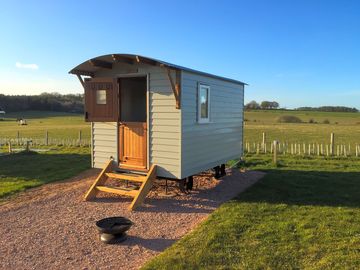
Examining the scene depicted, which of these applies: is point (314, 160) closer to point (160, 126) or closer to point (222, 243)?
point (160, 126)

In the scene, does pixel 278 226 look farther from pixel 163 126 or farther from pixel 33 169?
pixel 33 169

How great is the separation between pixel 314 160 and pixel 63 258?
11885mm

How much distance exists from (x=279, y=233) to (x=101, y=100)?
521 cm

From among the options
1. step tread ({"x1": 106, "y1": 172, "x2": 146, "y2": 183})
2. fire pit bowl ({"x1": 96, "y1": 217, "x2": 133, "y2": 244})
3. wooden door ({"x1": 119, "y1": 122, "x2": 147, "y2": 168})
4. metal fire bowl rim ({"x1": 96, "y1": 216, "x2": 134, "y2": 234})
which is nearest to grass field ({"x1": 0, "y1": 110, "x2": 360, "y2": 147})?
wooden door ({"x1": 119, "y1": 122, "x2": 147, "y2": 168})

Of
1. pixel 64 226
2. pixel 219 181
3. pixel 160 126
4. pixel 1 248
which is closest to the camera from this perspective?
pixel 1 248

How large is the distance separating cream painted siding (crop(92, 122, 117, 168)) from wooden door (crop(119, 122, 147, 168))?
222mm

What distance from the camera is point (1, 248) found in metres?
5.19

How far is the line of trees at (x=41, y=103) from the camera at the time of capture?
85.5 m

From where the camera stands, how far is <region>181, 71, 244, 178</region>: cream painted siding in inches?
310

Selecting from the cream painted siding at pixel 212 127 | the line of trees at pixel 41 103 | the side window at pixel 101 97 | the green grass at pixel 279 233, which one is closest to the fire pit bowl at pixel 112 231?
the green grass at pixel 279 233

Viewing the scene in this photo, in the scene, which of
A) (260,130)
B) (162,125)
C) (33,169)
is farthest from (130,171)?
(260,130)

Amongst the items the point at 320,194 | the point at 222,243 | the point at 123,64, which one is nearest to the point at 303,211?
the point at 320,194

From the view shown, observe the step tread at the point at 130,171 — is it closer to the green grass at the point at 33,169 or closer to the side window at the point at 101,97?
the side window at the point at 101,97

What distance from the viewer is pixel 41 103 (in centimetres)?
8975
